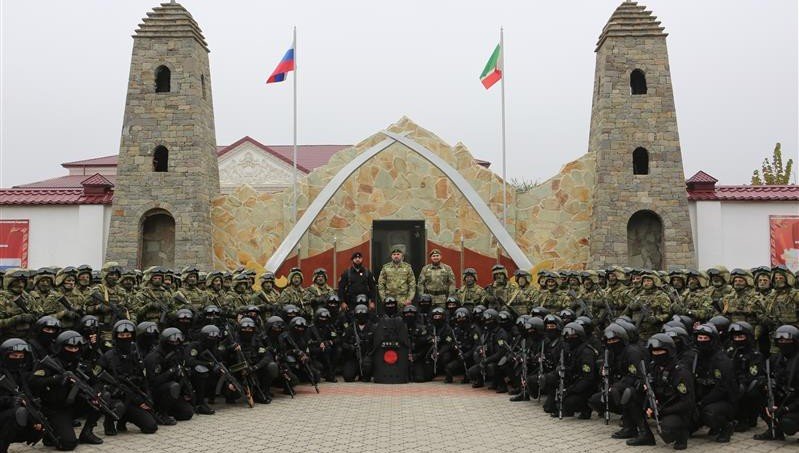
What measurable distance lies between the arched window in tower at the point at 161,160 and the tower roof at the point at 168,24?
319cm

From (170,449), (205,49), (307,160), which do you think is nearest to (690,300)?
(170,449)

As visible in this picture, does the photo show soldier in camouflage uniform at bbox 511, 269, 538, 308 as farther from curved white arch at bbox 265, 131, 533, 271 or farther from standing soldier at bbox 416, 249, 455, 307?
curved white arch at bbox 265, 131, 533, 271

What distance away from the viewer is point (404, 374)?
12.1 meters

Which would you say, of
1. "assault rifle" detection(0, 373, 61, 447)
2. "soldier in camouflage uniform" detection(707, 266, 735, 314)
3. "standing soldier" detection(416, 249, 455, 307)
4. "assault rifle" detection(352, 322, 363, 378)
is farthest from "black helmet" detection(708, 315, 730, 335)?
"assault rifle" detection(0, 373, 61, 447)

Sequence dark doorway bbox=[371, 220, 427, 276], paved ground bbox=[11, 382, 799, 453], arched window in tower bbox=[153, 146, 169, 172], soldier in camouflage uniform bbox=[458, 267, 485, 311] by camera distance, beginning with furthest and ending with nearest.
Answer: arched window in tower bbox=[153, 146, 169, 172] < dark doorway bbox=[371, 220, 427, 276] < soldier in camouflage uniform bbox=[458, 267, 485, 311] < paved ground bbox=[11, 382, 799, 453]

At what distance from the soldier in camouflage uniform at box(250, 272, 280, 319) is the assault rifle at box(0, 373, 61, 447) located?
15.5ft

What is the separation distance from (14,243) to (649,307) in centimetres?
1604

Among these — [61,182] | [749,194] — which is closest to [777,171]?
[749,194]

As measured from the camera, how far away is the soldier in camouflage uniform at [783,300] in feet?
31.2

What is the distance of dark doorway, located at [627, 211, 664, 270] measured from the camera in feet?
64.4

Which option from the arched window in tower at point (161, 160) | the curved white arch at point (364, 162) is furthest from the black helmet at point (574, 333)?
the arched window in tower at point (161, 160)

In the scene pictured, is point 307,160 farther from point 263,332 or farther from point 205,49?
point 263,332

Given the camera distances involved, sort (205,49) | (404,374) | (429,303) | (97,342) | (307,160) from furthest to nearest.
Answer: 1. (307,160)
2. (205,49)
3. (429,303)
4. (404,374)
5. (97,342)

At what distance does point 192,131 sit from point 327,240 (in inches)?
188
